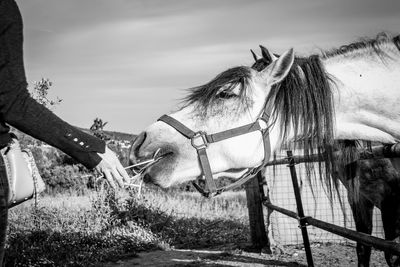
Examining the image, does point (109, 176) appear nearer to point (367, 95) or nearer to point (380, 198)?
point (367, 95)

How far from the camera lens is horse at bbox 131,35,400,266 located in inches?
86.1

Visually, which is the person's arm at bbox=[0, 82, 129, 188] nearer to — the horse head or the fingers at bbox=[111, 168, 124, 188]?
the fingers at bbox=[111, 168, 124, 188]

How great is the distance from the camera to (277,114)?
235 centimetres

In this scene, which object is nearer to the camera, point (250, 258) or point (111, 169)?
point (111, 169)

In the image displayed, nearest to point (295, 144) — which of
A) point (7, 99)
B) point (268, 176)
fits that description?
point (7, 99)

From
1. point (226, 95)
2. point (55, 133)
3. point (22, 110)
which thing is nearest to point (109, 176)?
point (55, 133)

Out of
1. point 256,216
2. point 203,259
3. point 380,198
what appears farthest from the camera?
point 256,216

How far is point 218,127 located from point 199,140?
142 mm

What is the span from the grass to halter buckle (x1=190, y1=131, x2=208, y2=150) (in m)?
3.89

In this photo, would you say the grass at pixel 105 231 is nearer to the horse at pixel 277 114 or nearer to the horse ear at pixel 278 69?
the horse at pixel 277 114

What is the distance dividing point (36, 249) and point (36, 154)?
838cm

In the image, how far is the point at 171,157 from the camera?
2162 millimetres

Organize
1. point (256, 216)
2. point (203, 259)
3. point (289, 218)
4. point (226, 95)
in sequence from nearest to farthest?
1. point (226, 95)
2. point (203, 259)
3. point (256, 216)
4. point (289, 218)

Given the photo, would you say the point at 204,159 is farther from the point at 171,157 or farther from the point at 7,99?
the point at 7,99
